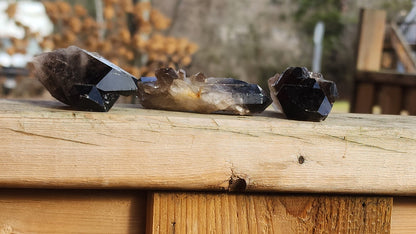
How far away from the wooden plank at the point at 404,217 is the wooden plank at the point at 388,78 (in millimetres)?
2389

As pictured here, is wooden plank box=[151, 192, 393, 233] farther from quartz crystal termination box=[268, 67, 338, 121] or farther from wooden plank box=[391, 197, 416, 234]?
quartz crystal termination box=[268, 67, 338, 121]

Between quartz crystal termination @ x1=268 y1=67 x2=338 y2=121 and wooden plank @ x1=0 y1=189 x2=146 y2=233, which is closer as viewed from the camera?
wooden plank @ x1=0 y1=189 x2=146 y2=233

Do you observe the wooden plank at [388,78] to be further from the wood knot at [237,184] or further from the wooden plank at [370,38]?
the wood knot at [237,184]

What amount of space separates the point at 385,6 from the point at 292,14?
7.04 feet

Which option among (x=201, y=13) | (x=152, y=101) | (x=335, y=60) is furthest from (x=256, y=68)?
(x=152, y=101)

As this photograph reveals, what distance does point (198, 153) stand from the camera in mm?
667

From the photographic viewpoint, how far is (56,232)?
0.69 meters

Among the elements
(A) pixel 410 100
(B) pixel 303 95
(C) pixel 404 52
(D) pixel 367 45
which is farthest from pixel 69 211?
(C) pixel 404 52

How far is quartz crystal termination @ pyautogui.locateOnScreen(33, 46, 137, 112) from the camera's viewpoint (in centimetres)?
76

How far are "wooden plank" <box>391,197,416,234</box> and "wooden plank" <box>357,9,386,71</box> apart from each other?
303 centimetres

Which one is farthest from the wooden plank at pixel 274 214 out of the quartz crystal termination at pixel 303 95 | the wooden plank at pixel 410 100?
the wooden plank at pixel 410 100

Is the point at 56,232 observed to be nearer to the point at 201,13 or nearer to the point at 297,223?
the point at 297,223

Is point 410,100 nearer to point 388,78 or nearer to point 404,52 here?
point 388,78

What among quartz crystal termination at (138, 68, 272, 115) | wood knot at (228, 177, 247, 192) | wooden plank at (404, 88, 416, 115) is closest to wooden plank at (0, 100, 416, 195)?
wood knot at (228, 177, 247, 192)
